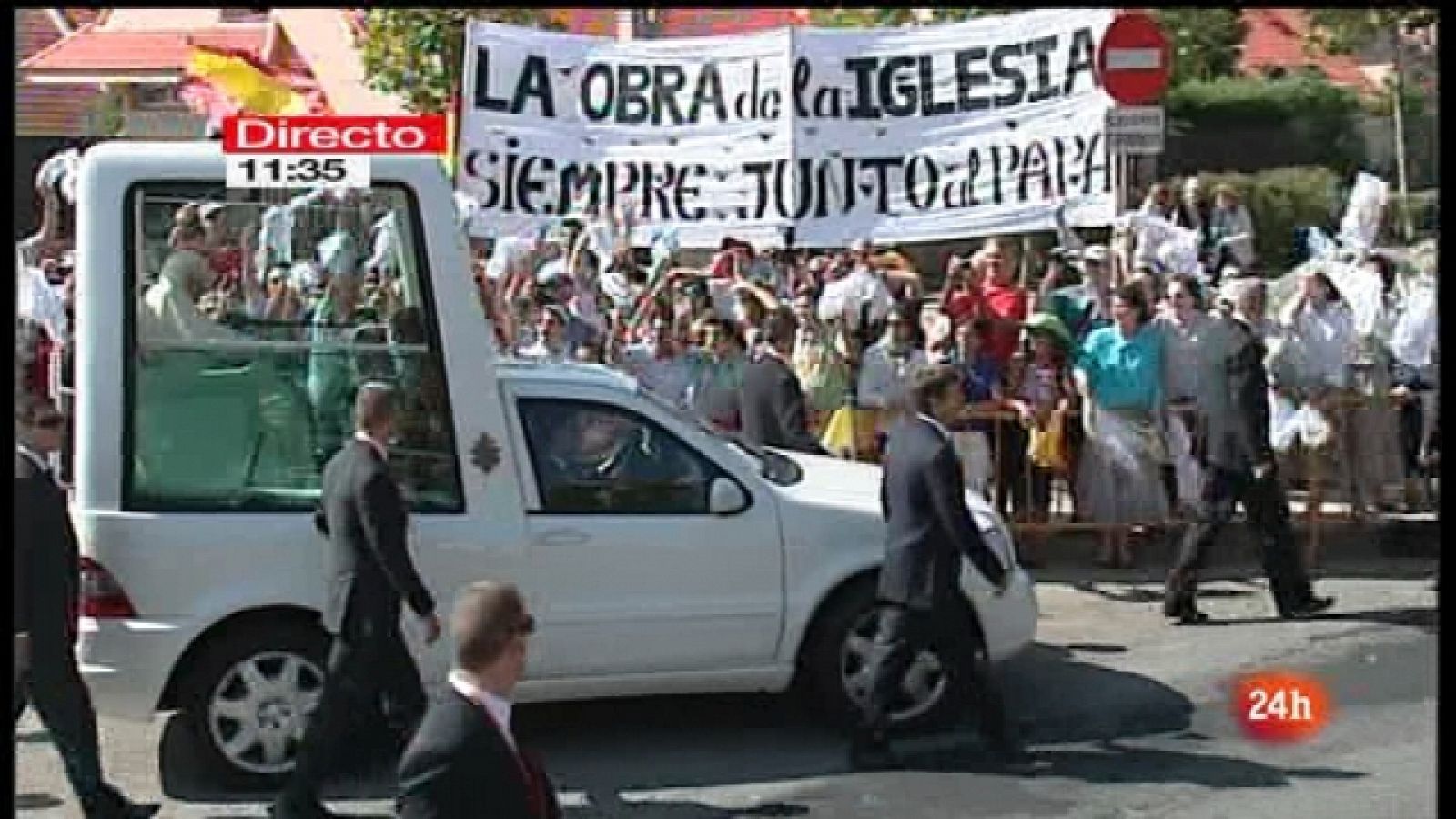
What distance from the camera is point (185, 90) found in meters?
Answer: 15.4

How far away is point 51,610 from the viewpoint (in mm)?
7641

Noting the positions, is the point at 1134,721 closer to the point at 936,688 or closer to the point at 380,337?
the point at 936,688

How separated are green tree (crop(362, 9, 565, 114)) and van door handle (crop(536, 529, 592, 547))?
57.2 ft

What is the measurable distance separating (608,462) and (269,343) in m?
1.36

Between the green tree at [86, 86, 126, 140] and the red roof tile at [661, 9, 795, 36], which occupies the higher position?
the red roof tile at [661, 9, 795, 36]

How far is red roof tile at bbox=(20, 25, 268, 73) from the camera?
39219 millimetres

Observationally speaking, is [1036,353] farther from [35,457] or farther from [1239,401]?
[35,457]

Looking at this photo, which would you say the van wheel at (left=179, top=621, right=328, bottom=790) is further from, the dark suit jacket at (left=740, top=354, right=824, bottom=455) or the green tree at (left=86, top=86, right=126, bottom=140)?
the green tree at (left=86, top=86, right=126, bottom=140)

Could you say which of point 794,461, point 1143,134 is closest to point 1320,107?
point 1143,134

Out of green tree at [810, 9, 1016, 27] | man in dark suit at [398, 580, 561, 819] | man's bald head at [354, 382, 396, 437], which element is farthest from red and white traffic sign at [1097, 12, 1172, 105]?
green tree at [810, 9, 1016, 27]

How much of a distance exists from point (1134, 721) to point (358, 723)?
3229 mm

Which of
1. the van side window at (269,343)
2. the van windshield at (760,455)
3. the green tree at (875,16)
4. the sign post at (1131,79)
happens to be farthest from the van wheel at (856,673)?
the green tree at (875,16)

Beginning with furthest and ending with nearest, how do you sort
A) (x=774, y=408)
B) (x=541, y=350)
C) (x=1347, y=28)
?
(x=1347, y=28), (x=541, y=350), (x=774, y=408)

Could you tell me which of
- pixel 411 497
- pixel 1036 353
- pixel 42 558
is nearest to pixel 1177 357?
pixel 1036 353
